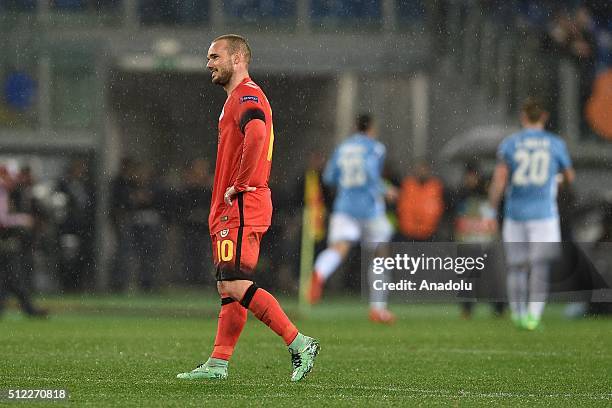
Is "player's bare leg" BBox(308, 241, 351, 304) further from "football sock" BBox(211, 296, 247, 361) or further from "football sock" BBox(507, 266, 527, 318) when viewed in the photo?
"football sock" BBox(211, 296, 247, 361)

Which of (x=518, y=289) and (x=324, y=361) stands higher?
(x=518, y=289)

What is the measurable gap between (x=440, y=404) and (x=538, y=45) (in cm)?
1379

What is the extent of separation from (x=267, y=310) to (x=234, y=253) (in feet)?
1.19

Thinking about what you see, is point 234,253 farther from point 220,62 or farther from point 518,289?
point 518,289

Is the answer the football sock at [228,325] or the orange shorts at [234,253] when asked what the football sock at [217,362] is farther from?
the orange shorts at [234,253]

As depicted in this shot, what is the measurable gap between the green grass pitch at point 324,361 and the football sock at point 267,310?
30 centimetres

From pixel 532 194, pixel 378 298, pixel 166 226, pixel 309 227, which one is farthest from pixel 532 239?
pixel 166 226

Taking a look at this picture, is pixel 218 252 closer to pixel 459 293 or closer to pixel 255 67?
pixel 459 293

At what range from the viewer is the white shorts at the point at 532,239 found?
14.3 meters

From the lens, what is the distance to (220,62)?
8398 millimetres

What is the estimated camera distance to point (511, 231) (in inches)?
573

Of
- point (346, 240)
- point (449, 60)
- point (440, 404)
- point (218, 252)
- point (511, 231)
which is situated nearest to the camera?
point (440, 404)

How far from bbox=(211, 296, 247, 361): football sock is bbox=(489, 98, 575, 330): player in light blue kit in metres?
6.06

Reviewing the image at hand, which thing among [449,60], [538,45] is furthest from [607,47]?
[449,60]
